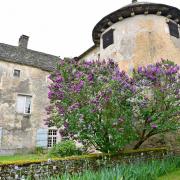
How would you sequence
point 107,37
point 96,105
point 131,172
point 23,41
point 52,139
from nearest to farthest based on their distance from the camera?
point 131,172
point 96,105
point 107,37
point 52,139
point 23,41

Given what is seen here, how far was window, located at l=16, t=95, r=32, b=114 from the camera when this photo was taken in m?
17.3

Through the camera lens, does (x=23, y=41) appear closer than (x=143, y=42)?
No

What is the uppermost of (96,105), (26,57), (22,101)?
(26,57)

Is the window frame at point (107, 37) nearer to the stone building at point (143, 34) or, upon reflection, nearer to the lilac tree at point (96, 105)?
the stone building at point (143, 34)

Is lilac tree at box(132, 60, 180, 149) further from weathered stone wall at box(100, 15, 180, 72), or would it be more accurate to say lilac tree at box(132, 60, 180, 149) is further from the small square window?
the small square window

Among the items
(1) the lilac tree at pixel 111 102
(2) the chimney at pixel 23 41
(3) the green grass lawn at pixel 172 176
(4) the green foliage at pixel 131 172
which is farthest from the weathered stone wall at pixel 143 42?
(2) the chimney at pixel 23 41

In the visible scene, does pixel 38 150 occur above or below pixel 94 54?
below

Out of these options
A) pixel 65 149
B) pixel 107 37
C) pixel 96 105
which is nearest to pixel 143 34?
pixel 107 37

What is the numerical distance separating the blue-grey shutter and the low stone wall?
11.6 metres

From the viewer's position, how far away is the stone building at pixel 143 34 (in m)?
10.9

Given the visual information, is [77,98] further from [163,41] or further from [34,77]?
[34,77]

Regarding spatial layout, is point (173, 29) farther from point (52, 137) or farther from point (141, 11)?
point (52, 137)

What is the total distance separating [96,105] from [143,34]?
21.4 ft

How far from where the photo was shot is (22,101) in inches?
693
